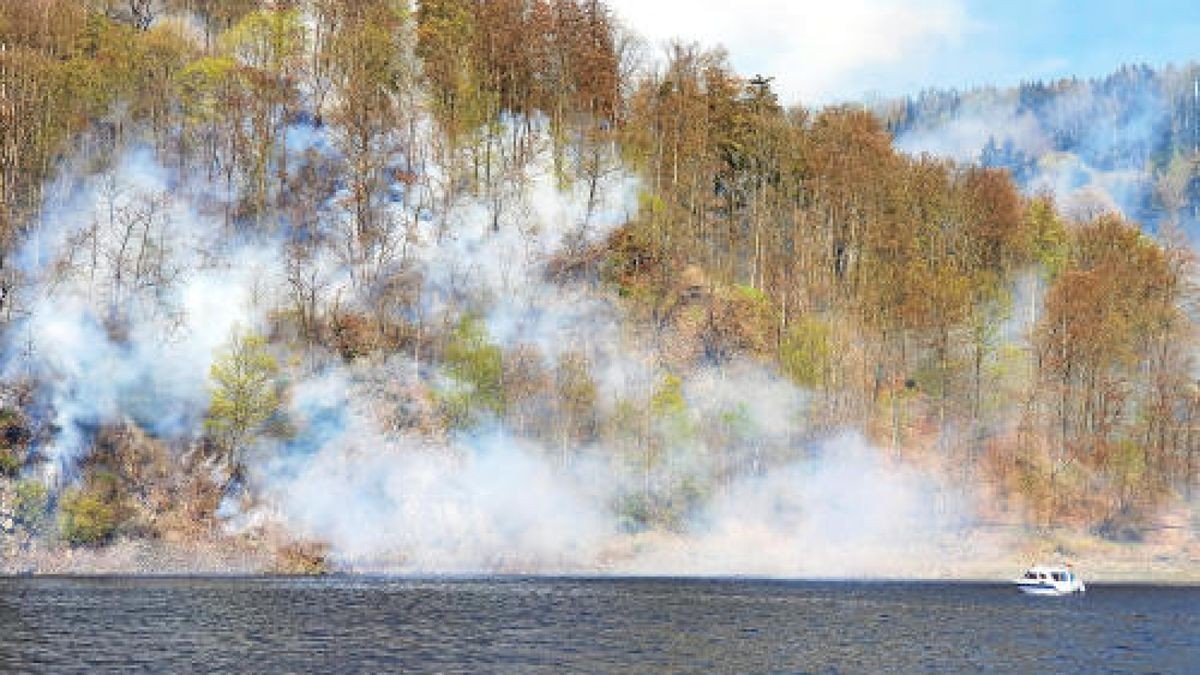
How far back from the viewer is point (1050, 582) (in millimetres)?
87438

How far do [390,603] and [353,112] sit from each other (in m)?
66.7

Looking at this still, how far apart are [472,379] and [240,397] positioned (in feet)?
61.2

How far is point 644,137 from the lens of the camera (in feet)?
420

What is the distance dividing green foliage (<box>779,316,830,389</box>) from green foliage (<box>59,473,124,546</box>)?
185ft

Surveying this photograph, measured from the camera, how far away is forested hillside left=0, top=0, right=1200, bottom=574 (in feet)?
306

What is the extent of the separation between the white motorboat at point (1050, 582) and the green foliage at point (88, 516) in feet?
208

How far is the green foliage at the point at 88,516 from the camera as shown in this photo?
275 ft

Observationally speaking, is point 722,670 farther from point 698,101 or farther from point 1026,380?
point 698,101

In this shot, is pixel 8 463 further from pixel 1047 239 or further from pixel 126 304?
pixel 1047 239

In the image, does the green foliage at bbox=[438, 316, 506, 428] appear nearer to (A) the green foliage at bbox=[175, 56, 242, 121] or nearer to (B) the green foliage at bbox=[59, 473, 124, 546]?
(B) the green foliage at bbox=[59, 473, 124, 546]

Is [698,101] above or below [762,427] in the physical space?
above

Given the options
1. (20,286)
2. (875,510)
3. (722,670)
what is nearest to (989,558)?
(875,510)

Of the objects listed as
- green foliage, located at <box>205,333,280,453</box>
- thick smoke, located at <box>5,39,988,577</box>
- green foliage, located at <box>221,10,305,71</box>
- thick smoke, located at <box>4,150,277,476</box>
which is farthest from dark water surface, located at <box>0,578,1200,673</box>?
green foliage, located at <box>221,10,305,71</box>

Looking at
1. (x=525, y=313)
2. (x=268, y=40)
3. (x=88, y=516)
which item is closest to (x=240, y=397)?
(x=88, y=516)
